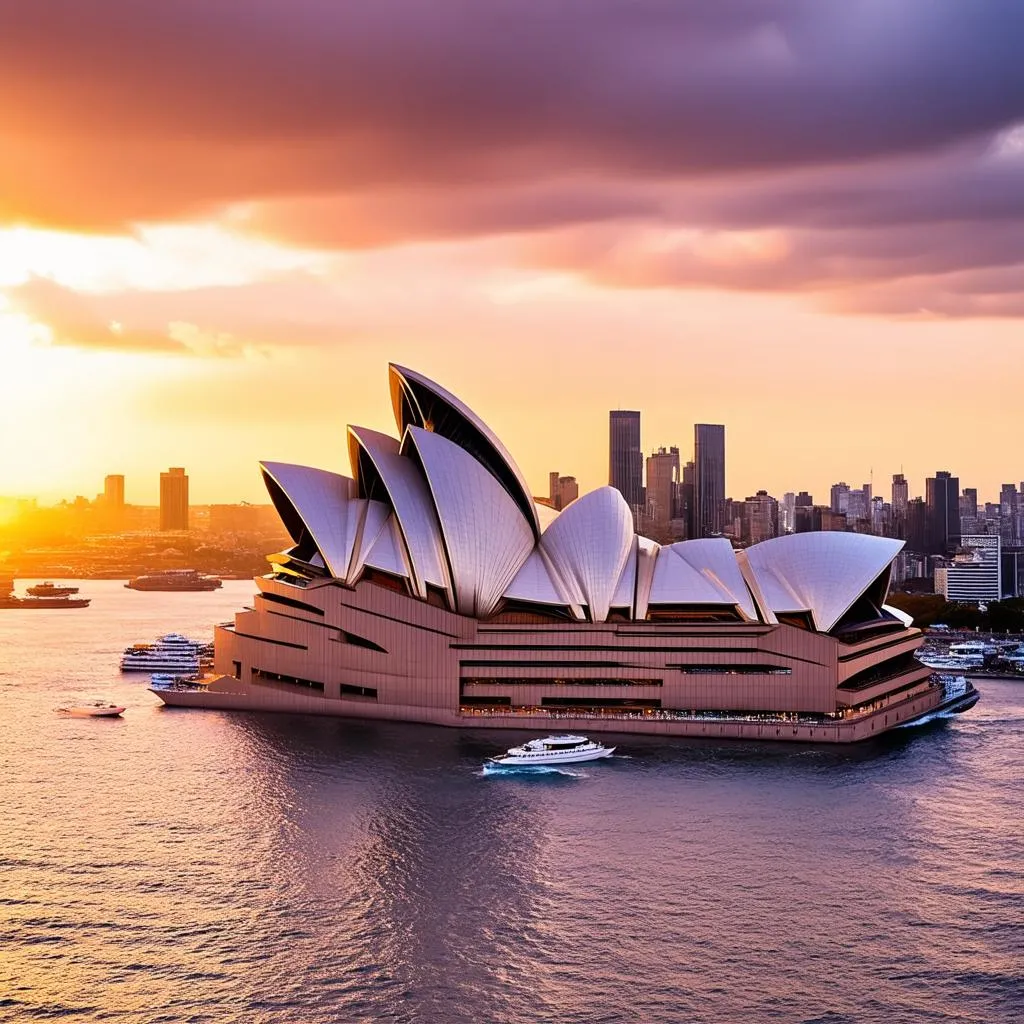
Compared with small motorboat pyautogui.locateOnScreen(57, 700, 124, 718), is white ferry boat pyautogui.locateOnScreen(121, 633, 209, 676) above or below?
above

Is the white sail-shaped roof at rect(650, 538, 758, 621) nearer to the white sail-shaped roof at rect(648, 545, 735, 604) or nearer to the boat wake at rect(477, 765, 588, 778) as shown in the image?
the white sail-shaped roof at rect(648, 545, 735, 604)

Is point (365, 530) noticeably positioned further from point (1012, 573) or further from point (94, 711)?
point (1012, 573)

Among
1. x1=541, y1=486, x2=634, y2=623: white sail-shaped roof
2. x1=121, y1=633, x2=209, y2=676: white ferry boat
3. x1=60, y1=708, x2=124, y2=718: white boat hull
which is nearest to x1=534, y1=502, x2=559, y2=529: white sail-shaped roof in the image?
x1=541, y1=486, x2=634, y2=623: white sail-shaped roof

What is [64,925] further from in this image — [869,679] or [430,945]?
[869,679]

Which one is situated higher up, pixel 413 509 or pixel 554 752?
pixel 413 509

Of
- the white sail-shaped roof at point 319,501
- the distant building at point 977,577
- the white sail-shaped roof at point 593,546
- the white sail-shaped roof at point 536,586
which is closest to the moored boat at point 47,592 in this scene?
the white sail-shaped roof at point 319,501

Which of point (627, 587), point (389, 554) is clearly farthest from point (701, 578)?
point (389, 554)

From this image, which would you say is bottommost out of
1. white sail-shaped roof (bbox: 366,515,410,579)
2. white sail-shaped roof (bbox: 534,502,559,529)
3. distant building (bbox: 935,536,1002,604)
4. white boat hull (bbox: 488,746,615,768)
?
→ white boat hull (bbox: 488,746,615,768)
